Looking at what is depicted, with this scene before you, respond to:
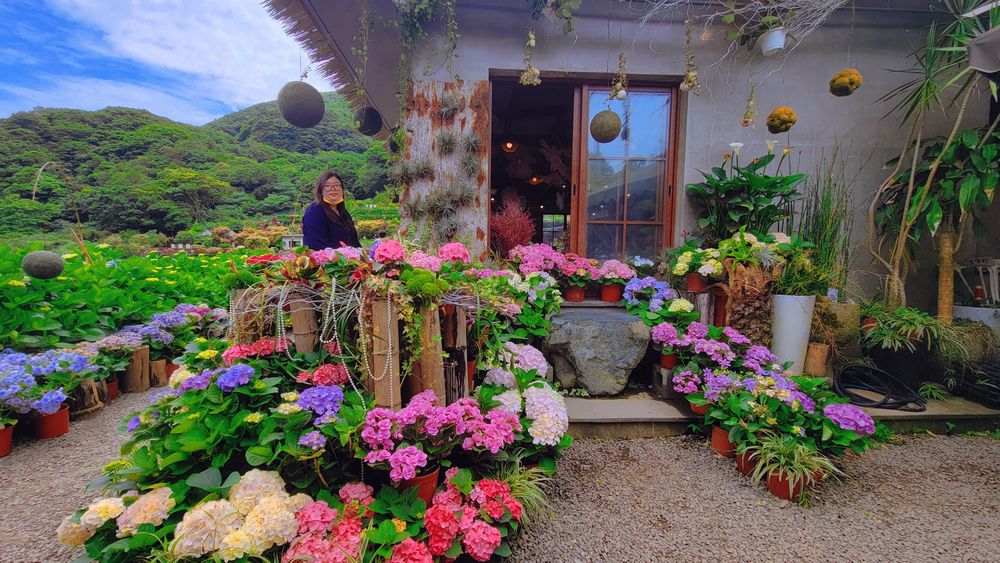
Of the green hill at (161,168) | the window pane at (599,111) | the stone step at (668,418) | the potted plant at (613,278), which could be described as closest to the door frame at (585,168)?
the window pane at (599,111)

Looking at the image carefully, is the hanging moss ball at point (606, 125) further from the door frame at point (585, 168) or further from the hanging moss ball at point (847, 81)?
the hanging moss ball at point (847, 81)

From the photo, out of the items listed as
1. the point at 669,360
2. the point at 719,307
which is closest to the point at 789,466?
the point at 669,360

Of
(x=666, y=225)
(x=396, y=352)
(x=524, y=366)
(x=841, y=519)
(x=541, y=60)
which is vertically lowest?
(x=841, y=519)

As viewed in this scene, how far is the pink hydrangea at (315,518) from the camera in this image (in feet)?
3.84

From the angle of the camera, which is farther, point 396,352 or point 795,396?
point 795,396

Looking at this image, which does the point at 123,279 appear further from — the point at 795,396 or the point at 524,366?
the point at 795,396

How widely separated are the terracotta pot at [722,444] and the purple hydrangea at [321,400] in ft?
6.56

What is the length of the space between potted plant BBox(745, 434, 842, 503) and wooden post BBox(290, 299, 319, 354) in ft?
7.09

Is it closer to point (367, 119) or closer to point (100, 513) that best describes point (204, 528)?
point (100, 513)

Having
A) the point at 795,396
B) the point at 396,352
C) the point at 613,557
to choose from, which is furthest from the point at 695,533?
the point at 396,352

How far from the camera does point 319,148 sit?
54.7ft

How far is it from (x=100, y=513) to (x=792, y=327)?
359cm

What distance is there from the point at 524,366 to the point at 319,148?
58.6ft

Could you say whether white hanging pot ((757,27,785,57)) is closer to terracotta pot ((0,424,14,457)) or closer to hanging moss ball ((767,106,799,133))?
hanging moss ball ((767,106,799,133))
